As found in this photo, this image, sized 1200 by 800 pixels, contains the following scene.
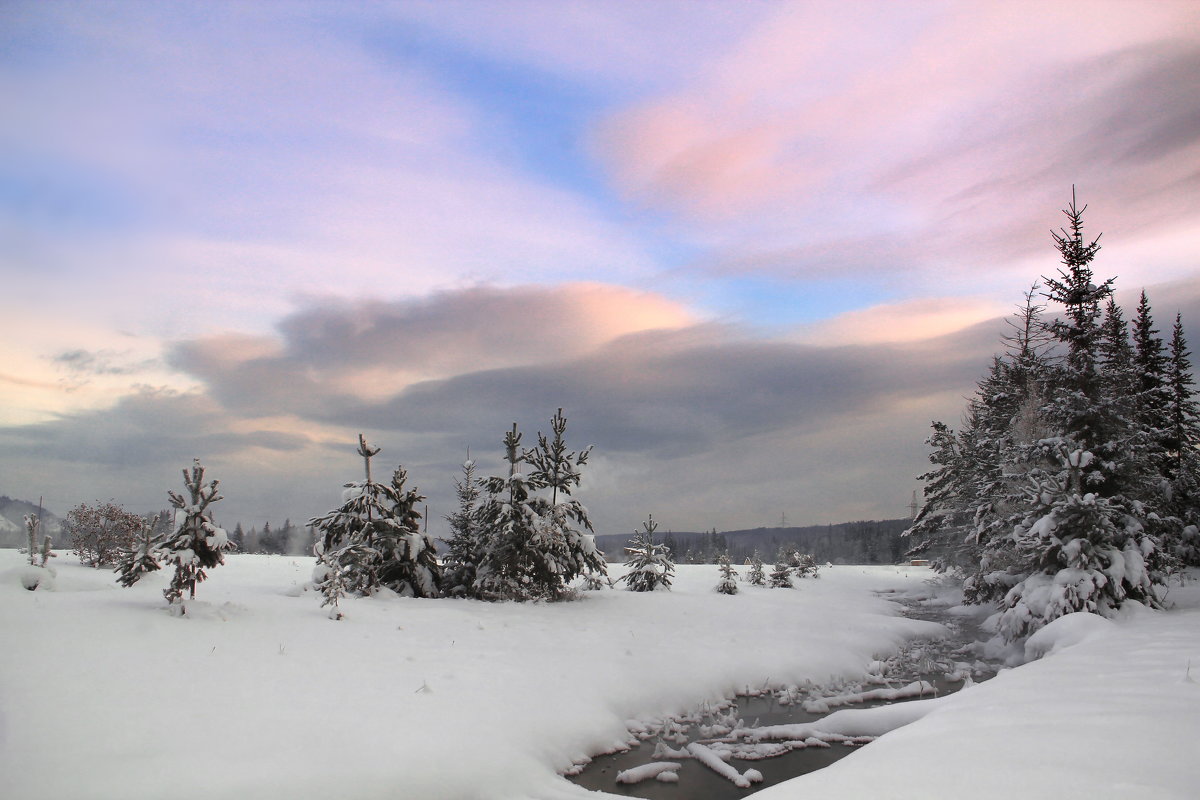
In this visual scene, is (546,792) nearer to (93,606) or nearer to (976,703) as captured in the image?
(976,703)

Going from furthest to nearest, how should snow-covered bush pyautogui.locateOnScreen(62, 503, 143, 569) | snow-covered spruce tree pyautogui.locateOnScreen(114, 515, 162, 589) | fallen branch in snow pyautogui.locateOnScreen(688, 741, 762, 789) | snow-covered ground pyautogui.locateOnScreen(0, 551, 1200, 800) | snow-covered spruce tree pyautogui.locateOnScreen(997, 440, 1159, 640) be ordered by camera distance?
snow-covered bush pyautogui.locateOnScreen(62, 503, 143, 569)
snow-covered spruce tree pyautogui.locateOnScreen(997, 440, 1159, 640)
snow-covered spruce tree pyautogui.locateOnScreen(114, 515, 162, 589)
fallen branch in snow pyautogui.locateOnScreen(688, 741, 762, 789)
snow-covered ground pyautogui.locateOnScreen(0, 551, 1200, 800)

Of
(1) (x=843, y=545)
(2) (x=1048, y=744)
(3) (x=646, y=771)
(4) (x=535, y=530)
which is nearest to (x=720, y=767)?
(3) (x=646, y=771)

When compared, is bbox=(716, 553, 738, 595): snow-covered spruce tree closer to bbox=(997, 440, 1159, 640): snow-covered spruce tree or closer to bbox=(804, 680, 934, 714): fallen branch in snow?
bbox=(997, 440, 1159, 640): snow-covered spruce tree

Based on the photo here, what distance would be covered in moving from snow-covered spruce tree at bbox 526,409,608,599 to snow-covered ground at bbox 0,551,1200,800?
368 centimetres

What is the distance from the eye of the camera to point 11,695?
26.8ft

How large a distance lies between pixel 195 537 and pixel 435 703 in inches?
270

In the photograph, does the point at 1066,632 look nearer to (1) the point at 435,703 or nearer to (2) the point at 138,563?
(1) the point at 435,703

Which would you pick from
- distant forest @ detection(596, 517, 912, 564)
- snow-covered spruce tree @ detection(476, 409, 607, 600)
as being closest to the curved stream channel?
snow-covered spruce tree @ detection(476, 409, 607, 600)

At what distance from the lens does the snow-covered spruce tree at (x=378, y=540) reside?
1902cm

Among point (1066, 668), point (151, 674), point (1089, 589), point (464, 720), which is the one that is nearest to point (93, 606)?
point (151, 674)

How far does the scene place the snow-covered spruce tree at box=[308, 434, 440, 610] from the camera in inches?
749

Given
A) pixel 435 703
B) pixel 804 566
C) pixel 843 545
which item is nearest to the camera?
pixel 435 703

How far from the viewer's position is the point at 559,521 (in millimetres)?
21594

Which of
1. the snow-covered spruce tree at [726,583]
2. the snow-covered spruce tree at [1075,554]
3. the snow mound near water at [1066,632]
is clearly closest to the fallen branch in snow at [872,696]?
the snow mound near water at [1066,632]
